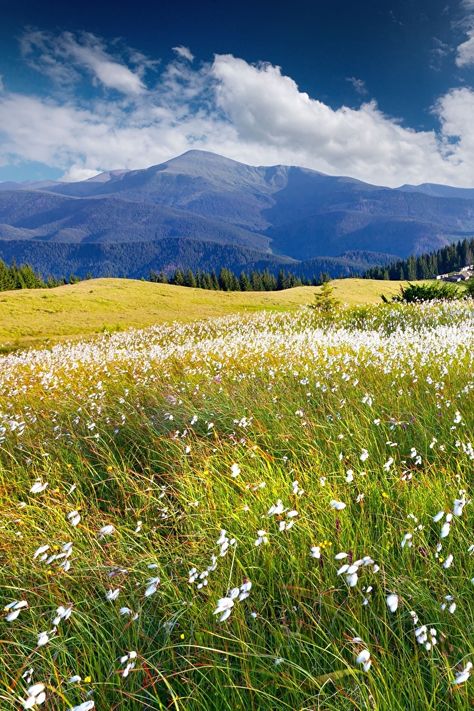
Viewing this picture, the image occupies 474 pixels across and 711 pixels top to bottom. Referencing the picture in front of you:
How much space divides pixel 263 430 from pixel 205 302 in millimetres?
58300

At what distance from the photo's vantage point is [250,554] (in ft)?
9.56

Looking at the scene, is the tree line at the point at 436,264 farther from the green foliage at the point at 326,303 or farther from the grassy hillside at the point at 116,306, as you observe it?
the green foliage at the point at 326,303

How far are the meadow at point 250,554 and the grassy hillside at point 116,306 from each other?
27266mm

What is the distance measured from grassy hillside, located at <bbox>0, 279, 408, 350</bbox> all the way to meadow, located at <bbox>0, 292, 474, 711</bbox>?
27.3 meters

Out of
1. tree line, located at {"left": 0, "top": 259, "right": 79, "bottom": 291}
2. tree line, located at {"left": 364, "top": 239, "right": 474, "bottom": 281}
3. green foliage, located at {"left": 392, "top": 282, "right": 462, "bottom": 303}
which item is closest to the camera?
green foliage, located at {"left": 392, "top": 282, "right": 462, "bottom": 303}

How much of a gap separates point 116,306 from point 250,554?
55634 millimetres

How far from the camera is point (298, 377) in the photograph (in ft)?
25.2

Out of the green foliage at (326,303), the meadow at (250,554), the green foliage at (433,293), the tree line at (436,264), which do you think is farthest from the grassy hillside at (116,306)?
the tree line at (436,264)

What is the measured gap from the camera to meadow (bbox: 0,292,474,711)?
6.79 ft

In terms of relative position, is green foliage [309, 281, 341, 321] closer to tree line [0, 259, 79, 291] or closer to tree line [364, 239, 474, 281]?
tree line [0, 259, 79, 291]

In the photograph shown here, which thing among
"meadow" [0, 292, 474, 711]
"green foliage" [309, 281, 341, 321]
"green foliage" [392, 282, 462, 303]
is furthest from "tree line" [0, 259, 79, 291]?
"meadow" [0, 292, 474, 711]

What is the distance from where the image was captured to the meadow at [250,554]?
207 cm

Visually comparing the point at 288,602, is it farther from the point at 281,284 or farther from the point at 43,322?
the point at 281,284

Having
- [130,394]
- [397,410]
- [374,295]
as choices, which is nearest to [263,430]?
[397,410]
